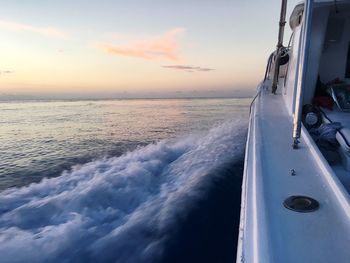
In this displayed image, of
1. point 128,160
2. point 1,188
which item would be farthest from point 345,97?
point 1,188

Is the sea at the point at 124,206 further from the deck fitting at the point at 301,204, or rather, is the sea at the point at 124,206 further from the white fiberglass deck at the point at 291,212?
the deck fitting at the point at 301,204

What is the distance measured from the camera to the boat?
1.29 meters

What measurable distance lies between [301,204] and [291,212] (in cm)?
11

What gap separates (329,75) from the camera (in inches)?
181

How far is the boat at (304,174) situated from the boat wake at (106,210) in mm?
1201

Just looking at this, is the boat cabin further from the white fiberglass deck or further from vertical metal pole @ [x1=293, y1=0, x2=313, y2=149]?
vertical metal pole @ [x1=293, y1=0, x2=313, y2=149]

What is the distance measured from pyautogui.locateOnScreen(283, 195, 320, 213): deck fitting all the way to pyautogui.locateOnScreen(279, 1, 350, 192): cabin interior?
1.25 metres

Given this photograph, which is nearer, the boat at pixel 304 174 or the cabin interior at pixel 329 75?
the boat at pixel 304 174

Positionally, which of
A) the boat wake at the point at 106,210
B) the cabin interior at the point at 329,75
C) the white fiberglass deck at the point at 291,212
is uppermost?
the cabin interior at the point at 329,75

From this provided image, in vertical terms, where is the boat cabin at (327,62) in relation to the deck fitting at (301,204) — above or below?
above

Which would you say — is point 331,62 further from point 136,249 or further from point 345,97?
point 136,249

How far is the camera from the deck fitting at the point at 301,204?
5.11ft

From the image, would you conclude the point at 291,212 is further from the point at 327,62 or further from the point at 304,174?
the point at 327,62

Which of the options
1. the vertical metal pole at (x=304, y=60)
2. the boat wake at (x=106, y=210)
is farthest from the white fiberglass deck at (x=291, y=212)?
the boat wake at (x=106, y=210)
